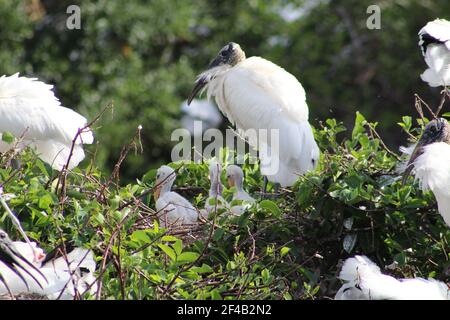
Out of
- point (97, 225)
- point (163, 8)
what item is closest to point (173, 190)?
point (97, 225)

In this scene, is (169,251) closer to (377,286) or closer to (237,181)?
(377,286)

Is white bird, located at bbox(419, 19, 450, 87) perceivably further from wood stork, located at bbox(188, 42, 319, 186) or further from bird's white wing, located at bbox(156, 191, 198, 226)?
bird's white wing, located at bbox(156, 191, 198, 226)

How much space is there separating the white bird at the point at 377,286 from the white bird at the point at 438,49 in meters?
1.68

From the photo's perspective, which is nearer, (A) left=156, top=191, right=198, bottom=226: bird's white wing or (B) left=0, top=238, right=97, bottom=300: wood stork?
(B) left=0, top=238, right=97, bottom=300: wood stork

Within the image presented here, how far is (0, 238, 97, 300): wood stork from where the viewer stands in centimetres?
470

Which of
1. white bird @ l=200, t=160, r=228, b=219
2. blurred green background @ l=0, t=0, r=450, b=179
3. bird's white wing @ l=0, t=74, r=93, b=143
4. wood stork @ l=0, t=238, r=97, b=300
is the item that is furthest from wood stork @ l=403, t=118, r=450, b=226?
blurred green background @ l=0, t=0, r=450, b=179

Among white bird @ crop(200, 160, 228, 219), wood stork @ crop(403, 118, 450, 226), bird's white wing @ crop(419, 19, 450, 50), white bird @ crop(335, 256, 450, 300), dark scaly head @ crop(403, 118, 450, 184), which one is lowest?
white bird @ crop(335, 256, 450, 300)

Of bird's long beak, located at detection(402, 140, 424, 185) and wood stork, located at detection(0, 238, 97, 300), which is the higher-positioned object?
bird's long beak, located at detection(402, 140, 424, 185)

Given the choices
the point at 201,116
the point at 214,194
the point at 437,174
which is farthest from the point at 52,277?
the point at 201,116

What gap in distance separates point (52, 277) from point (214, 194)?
1.65m

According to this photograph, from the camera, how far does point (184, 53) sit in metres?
13.4

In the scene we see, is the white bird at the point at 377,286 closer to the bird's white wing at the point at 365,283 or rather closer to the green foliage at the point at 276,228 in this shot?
the bird's white wing at the point at 365,283

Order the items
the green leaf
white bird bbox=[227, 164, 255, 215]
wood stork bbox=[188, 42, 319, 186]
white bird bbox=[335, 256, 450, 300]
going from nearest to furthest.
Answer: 1. white bird bbox=[335, 256, 450, 300]
2. the green leaf
3. white bird bbox=[227, 164, 255, 215]
4. wood stork bbox=[188, 42, 319, 186]

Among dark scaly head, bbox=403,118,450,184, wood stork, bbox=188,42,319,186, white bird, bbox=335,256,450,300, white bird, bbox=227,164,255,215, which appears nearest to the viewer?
white bird, bbox=335,256,450,300
